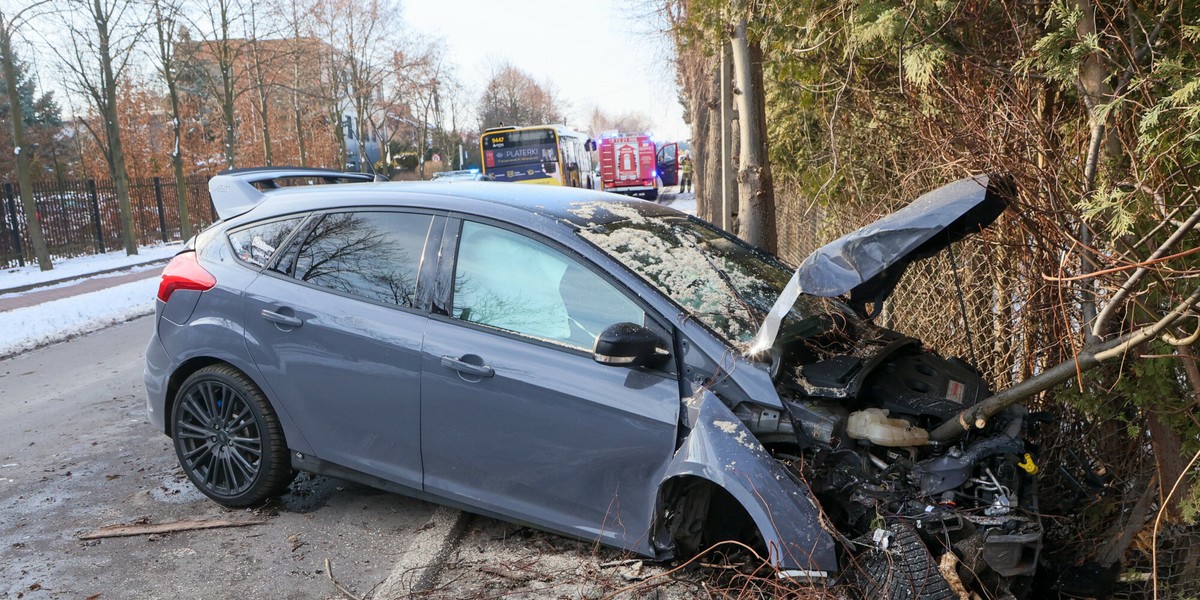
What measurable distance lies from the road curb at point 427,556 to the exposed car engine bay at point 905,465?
61.5 inches

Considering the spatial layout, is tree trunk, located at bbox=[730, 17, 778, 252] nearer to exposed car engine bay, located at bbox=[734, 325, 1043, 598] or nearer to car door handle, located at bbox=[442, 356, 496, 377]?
exposed car engine bay, located at bbox=[734, 325, 1043, 598]

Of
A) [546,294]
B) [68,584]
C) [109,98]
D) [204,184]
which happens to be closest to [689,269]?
[546,294]

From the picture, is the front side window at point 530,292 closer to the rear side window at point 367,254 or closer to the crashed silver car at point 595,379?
the crashed silver car at point 595,379

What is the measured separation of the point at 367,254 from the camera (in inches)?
168

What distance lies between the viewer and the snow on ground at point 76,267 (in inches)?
702

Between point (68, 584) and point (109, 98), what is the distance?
20.4m

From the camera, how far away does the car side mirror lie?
3.35 meters

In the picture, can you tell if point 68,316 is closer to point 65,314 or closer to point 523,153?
point 65,314

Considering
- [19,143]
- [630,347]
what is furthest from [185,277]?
[19,143]

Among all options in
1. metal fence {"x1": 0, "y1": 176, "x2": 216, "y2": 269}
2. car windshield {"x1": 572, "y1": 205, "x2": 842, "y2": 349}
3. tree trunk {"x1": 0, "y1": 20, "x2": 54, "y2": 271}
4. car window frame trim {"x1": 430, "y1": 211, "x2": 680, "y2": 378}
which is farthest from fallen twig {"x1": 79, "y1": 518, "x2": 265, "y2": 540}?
metal fence {"x1": 0, "y1": 176, "x2": 216, "y2": 269}

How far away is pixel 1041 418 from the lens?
345 centimetres

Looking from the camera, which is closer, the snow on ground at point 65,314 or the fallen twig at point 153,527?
the fallen twig at point 153,527

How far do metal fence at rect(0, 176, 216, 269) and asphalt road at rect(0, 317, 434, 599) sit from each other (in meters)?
16.2

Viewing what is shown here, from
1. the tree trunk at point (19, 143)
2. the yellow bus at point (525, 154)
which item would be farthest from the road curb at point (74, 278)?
the yellow bus at point (525, 154)
